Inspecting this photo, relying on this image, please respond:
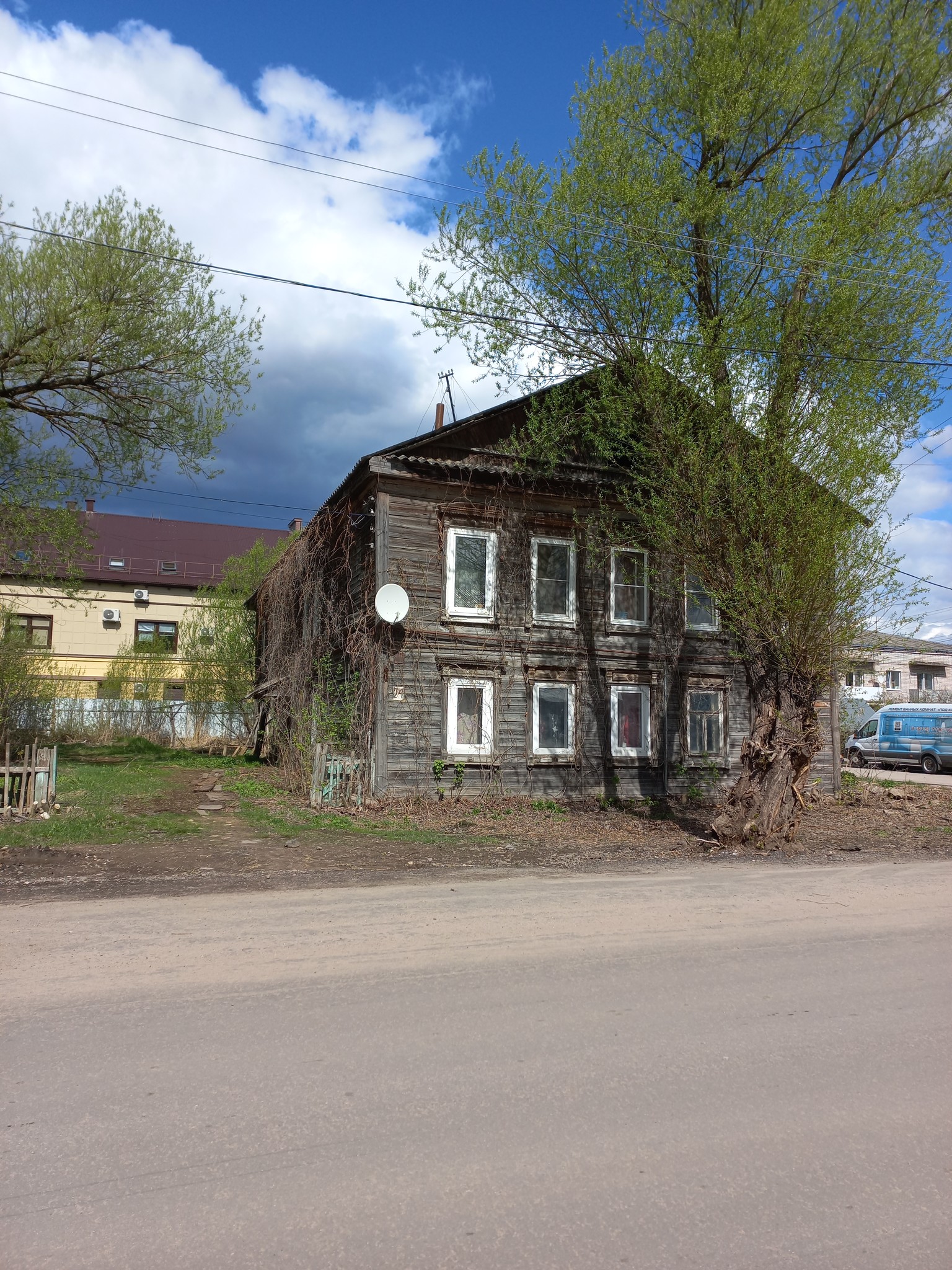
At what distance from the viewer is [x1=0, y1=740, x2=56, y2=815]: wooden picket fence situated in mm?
11625

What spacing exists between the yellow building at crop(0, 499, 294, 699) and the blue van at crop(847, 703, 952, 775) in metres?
27.9

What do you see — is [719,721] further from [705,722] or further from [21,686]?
[21,686]

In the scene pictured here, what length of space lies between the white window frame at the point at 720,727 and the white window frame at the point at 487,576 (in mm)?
5102

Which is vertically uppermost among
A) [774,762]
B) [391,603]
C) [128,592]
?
[128,592]

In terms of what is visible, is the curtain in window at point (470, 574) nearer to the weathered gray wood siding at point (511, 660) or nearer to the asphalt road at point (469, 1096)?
the weathered gray wood siding at point (511, 660)

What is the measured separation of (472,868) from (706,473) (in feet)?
21.9

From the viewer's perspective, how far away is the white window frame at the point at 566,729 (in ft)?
54.8

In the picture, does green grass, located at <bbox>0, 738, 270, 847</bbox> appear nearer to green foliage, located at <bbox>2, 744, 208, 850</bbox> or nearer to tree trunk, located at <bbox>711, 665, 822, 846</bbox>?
green foliage, located at <bbox>2, 744, 208, 850</bbox>

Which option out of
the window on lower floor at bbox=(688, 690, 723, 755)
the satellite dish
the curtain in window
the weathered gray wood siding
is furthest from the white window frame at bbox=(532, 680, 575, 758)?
the satellite dish

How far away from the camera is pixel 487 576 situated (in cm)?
1653

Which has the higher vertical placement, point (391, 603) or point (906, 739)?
point (391, 603)

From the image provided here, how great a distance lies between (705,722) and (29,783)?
43.2 ft

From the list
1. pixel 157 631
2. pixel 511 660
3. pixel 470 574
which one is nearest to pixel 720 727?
pixel 511 660

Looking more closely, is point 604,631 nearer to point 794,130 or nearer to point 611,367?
point 611,367
